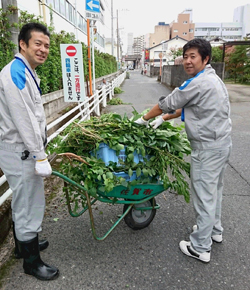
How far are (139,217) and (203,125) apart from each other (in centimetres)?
142

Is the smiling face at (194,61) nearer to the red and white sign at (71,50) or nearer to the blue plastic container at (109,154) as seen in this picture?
the blue plastic container at (109,154)

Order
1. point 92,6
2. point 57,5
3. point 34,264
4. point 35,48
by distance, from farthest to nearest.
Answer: point 57,5
point 92,6
point 34,264
point 35,48

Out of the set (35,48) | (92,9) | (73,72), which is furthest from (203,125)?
(92,9)

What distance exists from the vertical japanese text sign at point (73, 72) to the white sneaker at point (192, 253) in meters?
4.77

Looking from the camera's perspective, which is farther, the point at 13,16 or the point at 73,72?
the point at 73,72

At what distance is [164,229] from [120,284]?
1041 mm

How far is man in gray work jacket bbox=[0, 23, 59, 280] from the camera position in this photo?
209 centimetres

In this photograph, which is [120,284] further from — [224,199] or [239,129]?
[239,129]

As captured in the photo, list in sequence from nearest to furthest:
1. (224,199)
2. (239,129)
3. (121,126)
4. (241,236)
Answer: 1. (121,126)
2. (241,236)
3. (224,199)
4. (239,129)

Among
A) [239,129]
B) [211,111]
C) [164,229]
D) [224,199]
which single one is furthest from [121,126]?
[239,129]

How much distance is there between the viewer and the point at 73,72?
6.75 m

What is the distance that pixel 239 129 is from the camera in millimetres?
8438

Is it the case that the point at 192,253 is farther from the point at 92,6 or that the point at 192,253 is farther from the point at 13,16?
the point at 92,6

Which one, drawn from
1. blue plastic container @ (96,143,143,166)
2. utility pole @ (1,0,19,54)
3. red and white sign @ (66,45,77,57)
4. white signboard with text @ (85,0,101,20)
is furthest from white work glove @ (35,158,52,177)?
white signboard with text @ (85,0,101,20)
